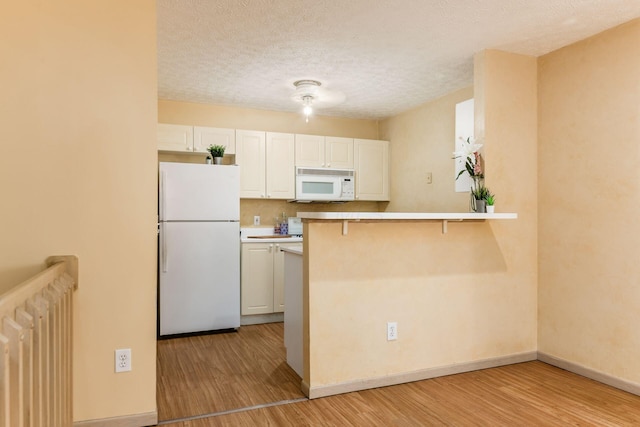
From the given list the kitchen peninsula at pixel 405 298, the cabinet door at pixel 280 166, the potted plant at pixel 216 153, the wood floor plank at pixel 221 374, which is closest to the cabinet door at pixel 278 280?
the wood floor plank at pixel 221 374

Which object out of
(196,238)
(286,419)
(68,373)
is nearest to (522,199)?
(286,419)

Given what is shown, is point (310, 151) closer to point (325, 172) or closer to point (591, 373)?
point (325, 172)

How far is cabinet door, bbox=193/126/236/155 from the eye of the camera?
4617mm

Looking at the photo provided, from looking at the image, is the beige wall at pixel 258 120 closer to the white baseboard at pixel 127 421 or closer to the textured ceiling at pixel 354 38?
the textured ceiling at pixel 354 38

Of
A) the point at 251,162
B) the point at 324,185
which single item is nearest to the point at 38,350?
the point at 251,162

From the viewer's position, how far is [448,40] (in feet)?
10.0

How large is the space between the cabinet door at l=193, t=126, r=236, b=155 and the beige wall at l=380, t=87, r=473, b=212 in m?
2.06

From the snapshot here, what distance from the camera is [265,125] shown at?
5.14 metres

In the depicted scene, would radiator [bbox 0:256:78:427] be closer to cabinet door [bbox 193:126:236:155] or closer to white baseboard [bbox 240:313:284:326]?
white baseboard [bbox 240:313:284:326]

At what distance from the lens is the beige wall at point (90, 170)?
82.4 inches

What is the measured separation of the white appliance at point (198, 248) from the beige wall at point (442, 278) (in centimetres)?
173

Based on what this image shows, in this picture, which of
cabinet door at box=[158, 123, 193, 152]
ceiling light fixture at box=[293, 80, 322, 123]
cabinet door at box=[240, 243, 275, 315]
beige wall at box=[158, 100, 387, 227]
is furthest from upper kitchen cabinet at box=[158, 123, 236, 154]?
cabinet door at box=[240, 243, 275, 315]

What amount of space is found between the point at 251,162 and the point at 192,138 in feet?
2.26

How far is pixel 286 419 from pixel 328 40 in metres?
2.53
